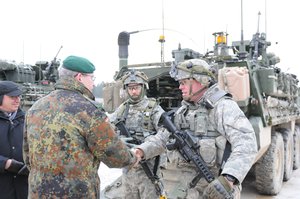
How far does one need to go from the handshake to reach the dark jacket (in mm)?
58

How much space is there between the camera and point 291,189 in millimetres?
6164

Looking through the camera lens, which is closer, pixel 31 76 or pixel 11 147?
pixel 11 147

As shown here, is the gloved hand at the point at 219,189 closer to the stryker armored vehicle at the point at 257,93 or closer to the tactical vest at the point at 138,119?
the tactical vest at the point at 138,119

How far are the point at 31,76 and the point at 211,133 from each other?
49.8 feet

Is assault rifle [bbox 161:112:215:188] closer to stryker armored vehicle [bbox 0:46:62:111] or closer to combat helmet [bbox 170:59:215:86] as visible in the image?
combat helmet [bbox 170:59:215:86]

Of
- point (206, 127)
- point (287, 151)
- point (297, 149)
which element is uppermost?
point (206, 127)

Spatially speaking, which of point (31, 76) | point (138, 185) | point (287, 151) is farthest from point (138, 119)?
point (31, 76)

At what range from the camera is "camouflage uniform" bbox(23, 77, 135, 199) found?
6.63 ft

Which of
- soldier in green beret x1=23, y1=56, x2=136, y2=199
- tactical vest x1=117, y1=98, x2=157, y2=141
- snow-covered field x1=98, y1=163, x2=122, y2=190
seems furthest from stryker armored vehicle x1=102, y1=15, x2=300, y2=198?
soldier in green beret x1=23, y1=56, x2=136, y2=199

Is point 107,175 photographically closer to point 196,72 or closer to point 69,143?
point 196,72

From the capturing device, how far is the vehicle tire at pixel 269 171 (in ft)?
17.3

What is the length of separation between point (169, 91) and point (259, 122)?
274 cm

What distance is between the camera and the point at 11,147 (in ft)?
9.88

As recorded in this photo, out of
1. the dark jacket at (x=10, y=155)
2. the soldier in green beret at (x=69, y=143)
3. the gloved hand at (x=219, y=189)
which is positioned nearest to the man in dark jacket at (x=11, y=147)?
the dark jacket at (x=10, y=155)
